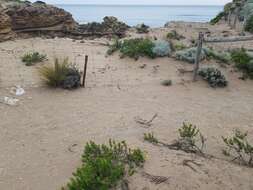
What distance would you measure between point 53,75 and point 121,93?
1522 mm

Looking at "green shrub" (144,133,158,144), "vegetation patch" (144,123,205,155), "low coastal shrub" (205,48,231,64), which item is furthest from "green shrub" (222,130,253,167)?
"low coastal shrub" (205,48,231,64)

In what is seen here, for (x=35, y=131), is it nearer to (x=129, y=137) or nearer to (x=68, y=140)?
(x=68, y=140)

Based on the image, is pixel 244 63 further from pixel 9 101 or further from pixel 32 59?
pixel 9 101

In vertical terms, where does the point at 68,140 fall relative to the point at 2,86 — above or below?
below

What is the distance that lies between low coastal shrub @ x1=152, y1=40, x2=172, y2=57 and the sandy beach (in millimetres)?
218

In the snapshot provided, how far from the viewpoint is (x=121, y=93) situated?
294 inches

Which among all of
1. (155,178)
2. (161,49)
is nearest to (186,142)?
(155,178)

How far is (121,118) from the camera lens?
6195 millimetres

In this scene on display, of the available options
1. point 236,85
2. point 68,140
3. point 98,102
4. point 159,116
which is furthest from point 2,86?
point 236,85

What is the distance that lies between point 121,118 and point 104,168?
238 cm

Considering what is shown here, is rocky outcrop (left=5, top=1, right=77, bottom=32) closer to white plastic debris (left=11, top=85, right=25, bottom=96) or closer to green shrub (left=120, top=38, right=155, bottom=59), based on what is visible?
green shrub (left=120, top=38, right=155, bottom=59)

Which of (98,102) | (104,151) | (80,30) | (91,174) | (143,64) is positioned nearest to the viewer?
(91,174)

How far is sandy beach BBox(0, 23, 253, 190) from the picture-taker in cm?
431

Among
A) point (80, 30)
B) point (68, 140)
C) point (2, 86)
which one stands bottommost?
point (68, 140)
